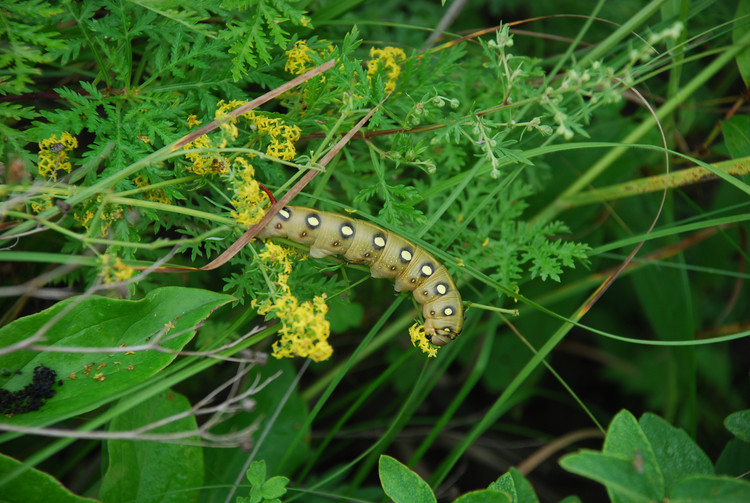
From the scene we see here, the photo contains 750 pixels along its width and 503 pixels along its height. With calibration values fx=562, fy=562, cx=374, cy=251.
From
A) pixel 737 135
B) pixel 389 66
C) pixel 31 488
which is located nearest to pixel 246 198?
pixel 389 66

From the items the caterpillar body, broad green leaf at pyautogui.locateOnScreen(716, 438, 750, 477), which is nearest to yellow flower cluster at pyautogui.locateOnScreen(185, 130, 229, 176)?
the caterpillar body

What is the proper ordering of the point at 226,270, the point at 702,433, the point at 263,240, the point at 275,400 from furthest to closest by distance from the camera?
1. the point at 702,433
2. the point at 275,400
3. the point at 226,270
4. the point at 263,240

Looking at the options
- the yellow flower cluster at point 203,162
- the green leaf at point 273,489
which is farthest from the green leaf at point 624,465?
the yellow flower cluster at point 203,162

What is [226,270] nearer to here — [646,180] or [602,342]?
[646,180]

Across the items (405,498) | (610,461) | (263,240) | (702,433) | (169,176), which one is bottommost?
(702,433)

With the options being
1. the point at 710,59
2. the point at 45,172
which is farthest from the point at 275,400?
the point at 710,59

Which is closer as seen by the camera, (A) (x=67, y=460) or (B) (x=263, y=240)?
(B) (x=263, y=240)

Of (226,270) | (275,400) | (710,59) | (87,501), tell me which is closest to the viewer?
(87,501)
